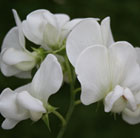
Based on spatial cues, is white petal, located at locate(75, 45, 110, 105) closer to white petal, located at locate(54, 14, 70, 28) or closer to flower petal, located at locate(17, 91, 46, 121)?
flower petal, located at locate(17, 91, 46, 121)

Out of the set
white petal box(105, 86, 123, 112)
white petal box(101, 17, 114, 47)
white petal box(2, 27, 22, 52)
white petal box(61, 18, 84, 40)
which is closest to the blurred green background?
white petal box(2, 27, 22, 52)

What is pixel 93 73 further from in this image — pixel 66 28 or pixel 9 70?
pixel 9 70

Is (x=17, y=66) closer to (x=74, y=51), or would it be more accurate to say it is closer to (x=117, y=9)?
(x=74, y=51)

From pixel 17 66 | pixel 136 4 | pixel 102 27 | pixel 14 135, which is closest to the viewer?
pixel 102 27

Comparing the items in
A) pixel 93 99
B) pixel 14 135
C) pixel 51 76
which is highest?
pixel 51 76

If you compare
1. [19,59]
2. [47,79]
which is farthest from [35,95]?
[19,59]

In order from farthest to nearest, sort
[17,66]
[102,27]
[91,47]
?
[17,66]
[102,27]
[91,47]

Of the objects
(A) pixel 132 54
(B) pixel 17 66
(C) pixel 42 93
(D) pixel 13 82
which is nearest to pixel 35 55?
(B) pixel 17 66
